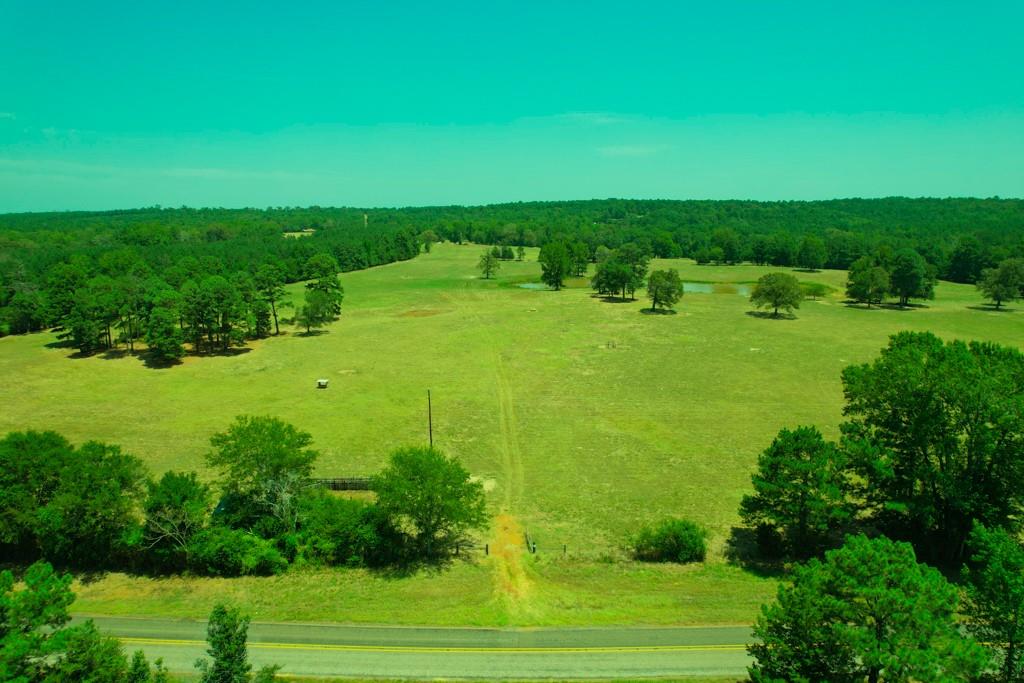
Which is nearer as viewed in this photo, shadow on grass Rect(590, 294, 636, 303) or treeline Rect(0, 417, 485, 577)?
treeline Rect(0, 417, 485, 577)

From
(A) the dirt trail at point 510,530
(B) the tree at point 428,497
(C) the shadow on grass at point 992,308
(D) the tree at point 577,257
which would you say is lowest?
(A) the dirt trail at point 510,530

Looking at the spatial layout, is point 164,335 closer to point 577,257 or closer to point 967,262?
point 577,257

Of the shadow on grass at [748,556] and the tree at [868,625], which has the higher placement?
the tree at [868,625]

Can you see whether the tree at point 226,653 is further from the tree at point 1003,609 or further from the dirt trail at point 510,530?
the tree at point 1003,609

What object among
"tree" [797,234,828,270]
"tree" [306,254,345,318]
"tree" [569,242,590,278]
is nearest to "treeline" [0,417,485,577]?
"tree" [306,254,345,318]

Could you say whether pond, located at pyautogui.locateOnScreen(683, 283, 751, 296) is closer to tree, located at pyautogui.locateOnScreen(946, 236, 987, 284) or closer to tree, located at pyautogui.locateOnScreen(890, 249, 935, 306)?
tree, located at pyautogui.locateOnScreen(890, 249, 935, 306)

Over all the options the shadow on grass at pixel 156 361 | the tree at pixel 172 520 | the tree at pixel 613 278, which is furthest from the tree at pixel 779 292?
the tree at pixel 172 520
